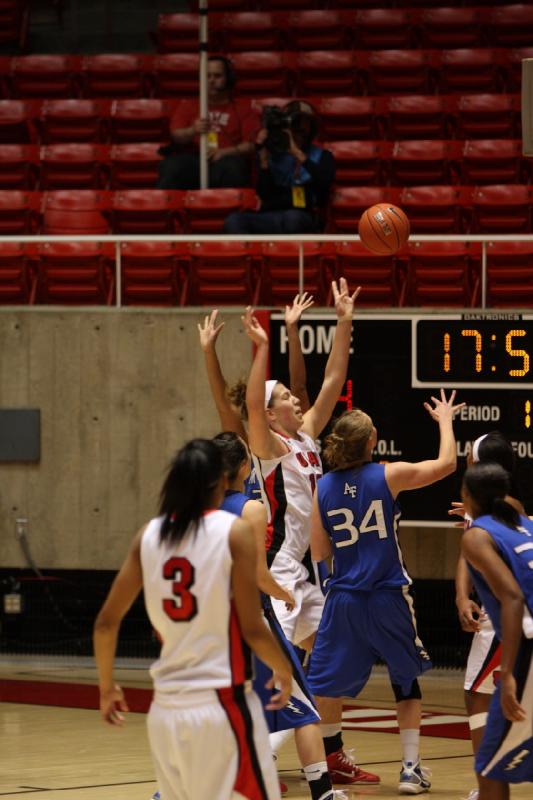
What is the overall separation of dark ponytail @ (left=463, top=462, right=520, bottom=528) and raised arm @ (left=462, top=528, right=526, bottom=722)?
14cm

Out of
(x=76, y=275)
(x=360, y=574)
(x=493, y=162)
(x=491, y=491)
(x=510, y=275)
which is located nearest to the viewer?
(x=491, y=491)

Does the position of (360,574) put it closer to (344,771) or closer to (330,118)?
(344,771)

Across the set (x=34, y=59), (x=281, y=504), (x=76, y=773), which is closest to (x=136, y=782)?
(x=76, y=773)

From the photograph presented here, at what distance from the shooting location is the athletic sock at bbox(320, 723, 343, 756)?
737 cm

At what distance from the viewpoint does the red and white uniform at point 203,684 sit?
4.39 meters

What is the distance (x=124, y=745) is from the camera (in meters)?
8.66

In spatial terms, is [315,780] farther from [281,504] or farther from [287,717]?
[281,504]

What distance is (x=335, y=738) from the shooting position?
7.42 m

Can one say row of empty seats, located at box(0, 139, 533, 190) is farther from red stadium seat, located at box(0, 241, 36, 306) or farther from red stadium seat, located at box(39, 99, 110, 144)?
red stadium seat, located at box(0, 241, 36, 306)

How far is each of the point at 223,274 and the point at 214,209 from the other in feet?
3.98

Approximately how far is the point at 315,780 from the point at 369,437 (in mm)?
1600

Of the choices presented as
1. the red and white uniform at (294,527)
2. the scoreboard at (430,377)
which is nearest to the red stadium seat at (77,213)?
the scoreboard at (430,377)

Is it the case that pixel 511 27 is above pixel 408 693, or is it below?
above

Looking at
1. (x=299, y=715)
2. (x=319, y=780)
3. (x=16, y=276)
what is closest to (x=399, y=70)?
(x=16, y=276)
